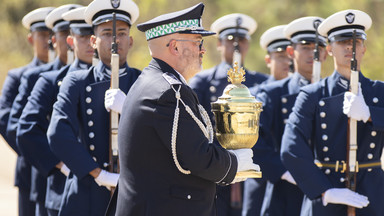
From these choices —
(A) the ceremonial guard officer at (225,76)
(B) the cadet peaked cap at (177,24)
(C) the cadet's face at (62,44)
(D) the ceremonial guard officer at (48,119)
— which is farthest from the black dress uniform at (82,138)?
(A) the ceremonial guard officer at (225,76)

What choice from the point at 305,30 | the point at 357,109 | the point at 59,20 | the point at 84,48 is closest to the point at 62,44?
the point at 59,20

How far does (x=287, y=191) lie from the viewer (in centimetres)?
677

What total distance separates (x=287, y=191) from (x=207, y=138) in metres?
2.79

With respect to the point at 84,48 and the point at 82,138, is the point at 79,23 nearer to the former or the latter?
the point at 84,48

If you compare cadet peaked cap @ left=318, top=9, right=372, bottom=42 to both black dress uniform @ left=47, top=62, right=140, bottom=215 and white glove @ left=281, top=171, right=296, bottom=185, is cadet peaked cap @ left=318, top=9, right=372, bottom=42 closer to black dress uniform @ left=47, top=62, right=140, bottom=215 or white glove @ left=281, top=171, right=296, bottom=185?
white glove @ left=281, top=171, right=296, bottom=185

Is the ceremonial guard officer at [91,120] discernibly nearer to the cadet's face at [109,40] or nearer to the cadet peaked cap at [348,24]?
the cadet's face at [109,40]

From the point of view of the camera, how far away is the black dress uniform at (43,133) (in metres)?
6.29

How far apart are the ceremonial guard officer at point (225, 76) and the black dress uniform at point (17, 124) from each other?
1569 millimetres

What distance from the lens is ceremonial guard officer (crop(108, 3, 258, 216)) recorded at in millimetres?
4051

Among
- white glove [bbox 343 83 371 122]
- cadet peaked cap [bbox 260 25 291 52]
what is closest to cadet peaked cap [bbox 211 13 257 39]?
cadet peaked cap [bbox 260 25 291 52]

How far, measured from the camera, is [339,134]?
5590 mm

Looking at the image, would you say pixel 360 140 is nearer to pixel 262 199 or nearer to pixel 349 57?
pixel 349 57

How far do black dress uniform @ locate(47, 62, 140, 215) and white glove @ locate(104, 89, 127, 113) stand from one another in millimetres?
180

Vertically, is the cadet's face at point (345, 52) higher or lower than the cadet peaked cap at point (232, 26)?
lower
